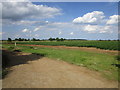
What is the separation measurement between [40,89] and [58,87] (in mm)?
921

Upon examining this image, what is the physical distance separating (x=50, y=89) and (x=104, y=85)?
9.75ft

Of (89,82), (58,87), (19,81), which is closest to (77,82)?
(89,82)

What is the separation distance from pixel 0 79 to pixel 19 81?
1301 mm

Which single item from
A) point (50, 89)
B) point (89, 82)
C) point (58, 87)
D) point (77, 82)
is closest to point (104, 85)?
point (89, 82)

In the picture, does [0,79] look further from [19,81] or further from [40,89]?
[40,89]

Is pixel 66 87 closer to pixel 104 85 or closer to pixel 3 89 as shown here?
pixel 104 85

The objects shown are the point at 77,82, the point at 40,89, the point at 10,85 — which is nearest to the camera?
the point at 40,89

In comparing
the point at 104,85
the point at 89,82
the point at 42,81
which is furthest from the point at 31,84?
the point at 104,85

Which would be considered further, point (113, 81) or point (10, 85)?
point (113, 81)

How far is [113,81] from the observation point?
24.1 feet

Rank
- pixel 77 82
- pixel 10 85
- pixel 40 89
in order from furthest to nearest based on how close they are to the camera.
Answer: pixel 77 82, pixel 10 85, pixel 40 89

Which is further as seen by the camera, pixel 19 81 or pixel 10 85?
pixel 19 81

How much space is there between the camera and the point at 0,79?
746cm

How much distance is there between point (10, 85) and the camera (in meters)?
6.57
